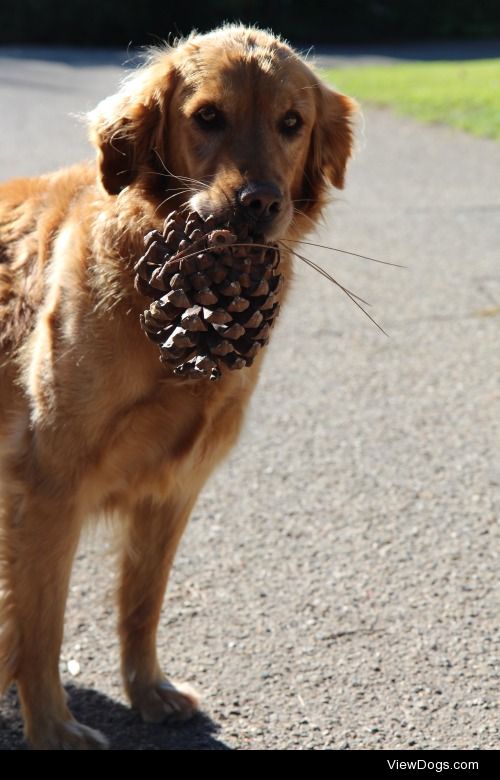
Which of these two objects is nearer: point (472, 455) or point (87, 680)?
point (87, 680)

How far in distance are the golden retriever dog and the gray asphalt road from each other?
0.25 metres

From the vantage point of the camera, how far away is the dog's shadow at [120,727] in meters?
3.09

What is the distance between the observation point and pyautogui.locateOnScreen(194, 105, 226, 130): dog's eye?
3.02m

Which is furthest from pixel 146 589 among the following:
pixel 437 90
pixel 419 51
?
pixel 419 51

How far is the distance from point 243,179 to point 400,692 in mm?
1700

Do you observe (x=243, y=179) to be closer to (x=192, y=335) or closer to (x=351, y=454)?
(x=192, y=335)

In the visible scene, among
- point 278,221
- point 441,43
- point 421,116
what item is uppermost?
point 278,221

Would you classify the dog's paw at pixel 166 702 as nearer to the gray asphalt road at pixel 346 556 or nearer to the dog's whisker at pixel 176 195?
the gray asphalt road at pixel 346 556

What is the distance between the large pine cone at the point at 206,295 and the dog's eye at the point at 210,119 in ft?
1.35

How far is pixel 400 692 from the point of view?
3.23 m

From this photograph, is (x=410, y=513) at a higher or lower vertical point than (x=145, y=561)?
lower

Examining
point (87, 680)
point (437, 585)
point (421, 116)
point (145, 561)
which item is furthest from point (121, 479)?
point (421, 116)

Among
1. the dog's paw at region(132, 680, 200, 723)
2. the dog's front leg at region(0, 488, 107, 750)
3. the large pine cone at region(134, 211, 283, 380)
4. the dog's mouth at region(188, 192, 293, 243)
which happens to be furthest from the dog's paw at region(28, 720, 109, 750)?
the dog's mouth at region(188, 192, 293, 243)

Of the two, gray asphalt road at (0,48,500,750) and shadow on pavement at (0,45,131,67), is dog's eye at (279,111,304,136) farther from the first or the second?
shadow on pavement at (0,45,131,67)
